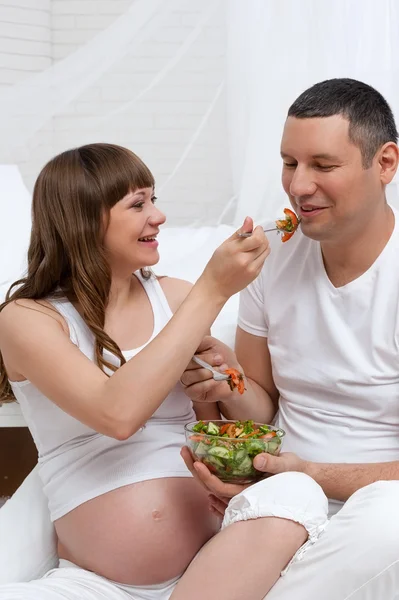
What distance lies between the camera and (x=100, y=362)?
1875 mm

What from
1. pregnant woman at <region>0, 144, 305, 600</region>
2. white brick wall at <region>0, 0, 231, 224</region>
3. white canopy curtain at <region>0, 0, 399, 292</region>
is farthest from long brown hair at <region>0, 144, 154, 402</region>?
white brick wall at <region>0, 0, 231, 224</region>

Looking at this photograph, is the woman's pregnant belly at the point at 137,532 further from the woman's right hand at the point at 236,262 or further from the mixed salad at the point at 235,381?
the woman's right hand at the point at 236,262

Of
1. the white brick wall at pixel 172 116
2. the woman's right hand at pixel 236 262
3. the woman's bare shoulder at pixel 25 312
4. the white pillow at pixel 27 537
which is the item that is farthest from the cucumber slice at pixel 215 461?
the white brick wall at pixel 172 116

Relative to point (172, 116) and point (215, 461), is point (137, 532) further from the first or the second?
point (172, 116)

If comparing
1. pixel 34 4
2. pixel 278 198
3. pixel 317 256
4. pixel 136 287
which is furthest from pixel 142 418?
pixel 34 4

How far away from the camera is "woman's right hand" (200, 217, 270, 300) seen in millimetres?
1709

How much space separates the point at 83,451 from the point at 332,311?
59 cm

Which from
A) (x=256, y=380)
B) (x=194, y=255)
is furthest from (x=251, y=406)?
(x=194, y=255)

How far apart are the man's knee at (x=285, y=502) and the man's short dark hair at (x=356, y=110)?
65 centimetres

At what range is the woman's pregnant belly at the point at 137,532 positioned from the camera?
1.81 meters

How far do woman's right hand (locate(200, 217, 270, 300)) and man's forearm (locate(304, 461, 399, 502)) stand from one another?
37 centimetres

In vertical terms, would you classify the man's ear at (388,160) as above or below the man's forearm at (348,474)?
above

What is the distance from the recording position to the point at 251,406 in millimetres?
2025

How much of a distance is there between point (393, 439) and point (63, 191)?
85 centimetres
